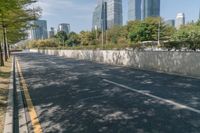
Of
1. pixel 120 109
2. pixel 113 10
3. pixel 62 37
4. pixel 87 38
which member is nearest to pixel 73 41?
pixel 62 37

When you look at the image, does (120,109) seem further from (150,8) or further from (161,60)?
(150,8)

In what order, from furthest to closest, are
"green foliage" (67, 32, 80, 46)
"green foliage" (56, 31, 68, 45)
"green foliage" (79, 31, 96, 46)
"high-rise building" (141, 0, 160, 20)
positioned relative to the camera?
"high-rise building" (141, 0, 160, 20) < "green foliage" (56, 31, 68, 45) < "green foliage" (67, 32, 80, 46) < "green foliage" (79, 31, 96, 46)

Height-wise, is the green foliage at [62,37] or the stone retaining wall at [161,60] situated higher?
the green foliage at [62,37]

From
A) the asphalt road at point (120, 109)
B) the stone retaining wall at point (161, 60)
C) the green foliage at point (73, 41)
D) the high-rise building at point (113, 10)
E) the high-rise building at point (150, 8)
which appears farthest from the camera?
the high-rise building at point (150, 8)

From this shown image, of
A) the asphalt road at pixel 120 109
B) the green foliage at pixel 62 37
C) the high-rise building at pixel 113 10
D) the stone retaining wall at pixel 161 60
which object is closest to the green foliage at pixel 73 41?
the green foliage at pixel 62 37

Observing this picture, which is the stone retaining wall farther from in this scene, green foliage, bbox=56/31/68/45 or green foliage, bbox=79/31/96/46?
green foliage, bbox=56/31/68/45

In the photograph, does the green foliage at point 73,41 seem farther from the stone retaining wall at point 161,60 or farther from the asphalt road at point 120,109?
the asphalt road at point 120,109

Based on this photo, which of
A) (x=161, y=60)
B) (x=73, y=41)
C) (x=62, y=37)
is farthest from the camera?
(x=62, y=37)

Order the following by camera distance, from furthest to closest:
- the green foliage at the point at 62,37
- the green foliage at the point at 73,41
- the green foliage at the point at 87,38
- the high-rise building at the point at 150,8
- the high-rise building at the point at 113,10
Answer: the high-rise building at the point at 150,8 → the green foliage at the point at 62,37 → the green foliage at the point at 73,41 → the green foliage at the point at 87,38 → the high-rise building at the point at 113,10

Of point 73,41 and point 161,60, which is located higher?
point 73,41

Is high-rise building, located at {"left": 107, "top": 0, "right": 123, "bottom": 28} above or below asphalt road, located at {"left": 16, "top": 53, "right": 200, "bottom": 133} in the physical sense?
above

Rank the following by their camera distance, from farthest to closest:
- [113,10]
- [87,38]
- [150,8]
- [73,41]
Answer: [150,8]
[73,41]
[87,38]
[113,10]

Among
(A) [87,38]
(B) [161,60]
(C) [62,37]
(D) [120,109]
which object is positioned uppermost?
(C) [62,37]

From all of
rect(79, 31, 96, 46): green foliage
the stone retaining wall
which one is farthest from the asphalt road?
rect(79, 31, 96, 46): green foliage
